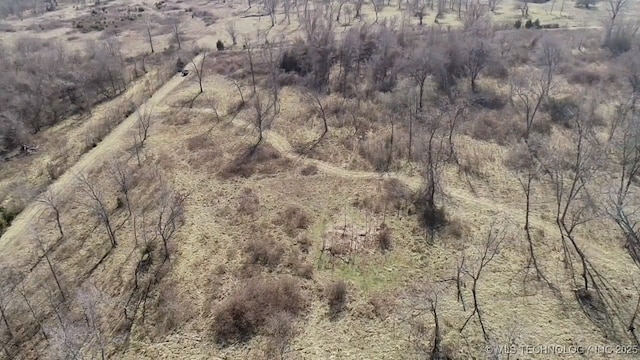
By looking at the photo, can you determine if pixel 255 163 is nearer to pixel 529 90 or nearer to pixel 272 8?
pixel 529 90

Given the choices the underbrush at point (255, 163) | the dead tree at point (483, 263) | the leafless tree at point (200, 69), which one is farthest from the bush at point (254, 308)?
the leafless tree at point (200, 69)

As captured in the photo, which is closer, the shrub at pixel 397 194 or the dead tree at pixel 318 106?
the shrub at pixel 397 194

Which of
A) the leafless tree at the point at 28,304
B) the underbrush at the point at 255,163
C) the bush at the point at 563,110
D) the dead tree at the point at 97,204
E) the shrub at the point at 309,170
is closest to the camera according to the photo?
the leafless tree at the point at 28,304

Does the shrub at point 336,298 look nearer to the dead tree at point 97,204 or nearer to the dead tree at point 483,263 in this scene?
the dead tree at point 483,263

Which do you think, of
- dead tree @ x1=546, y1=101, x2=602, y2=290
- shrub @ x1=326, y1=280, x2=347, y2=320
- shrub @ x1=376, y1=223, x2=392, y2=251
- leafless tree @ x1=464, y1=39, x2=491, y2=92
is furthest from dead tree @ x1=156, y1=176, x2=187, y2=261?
leafless tree @ x1=464, y1=39, x2=491, y2=92

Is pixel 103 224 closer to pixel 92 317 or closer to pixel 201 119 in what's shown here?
pixel 92 317
